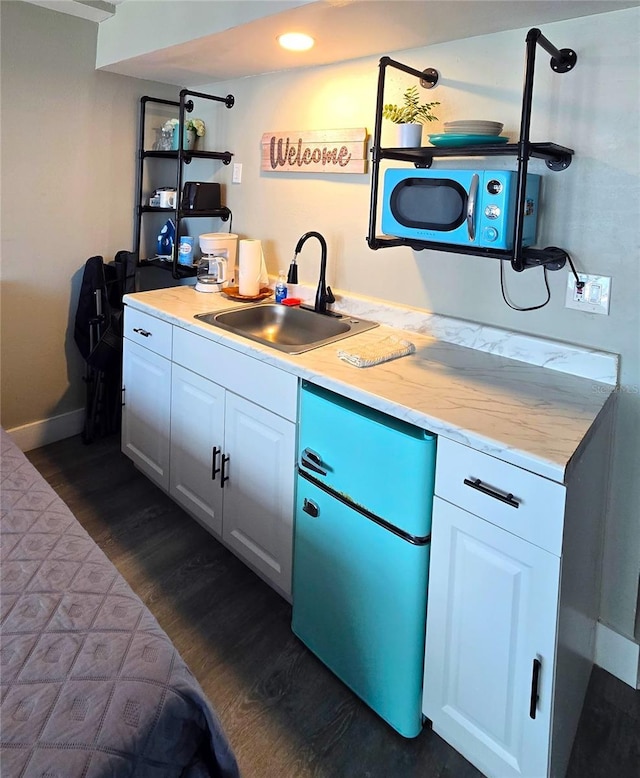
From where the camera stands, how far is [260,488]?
1.95 meters

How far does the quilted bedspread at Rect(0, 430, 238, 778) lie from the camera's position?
811 millimetres

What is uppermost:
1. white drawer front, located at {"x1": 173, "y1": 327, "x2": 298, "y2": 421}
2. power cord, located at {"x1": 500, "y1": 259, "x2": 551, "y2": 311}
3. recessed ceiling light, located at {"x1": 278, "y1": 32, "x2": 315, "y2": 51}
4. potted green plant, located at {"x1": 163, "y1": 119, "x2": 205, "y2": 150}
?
recessed ceiling light, located at {"x1": 278, "y1": 32, "x2": 315, "y2": 51}

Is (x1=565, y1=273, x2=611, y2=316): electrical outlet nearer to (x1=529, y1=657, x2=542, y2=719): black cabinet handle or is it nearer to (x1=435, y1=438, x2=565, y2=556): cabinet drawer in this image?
(x1=435, y1=438, x2=565, y2=556): cabinet drawer

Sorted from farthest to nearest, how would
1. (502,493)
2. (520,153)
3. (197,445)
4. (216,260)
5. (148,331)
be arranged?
(216,260), (148,331), (197,445), (520,153), (502,493)

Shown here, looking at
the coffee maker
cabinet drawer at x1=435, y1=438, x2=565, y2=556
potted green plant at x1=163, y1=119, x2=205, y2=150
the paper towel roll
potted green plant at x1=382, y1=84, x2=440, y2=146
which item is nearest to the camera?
cabinet drawer at x1=435, y1=438, x2=565, y2=556

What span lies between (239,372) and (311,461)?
1.51ft

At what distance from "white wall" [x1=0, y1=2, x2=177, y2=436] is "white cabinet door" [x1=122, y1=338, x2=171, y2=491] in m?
0.62

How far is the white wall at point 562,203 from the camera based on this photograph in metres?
1.56

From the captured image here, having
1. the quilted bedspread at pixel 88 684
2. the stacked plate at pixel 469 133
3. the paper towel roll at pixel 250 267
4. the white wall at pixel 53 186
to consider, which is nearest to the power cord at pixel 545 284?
the stacked plate at pixel 469 133

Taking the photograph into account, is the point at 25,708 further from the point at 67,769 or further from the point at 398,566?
the point at 398,566

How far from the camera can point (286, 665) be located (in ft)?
5.79

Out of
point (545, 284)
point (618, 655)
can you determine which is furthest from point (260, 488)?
point (618, 655)

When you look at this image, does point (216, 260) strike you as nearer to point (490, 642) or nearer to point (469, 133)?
point (469, 133)

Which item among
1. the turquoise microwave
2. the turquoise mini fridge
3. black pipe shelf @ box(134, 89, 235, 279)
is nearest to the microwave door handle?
the turquoise microwave
